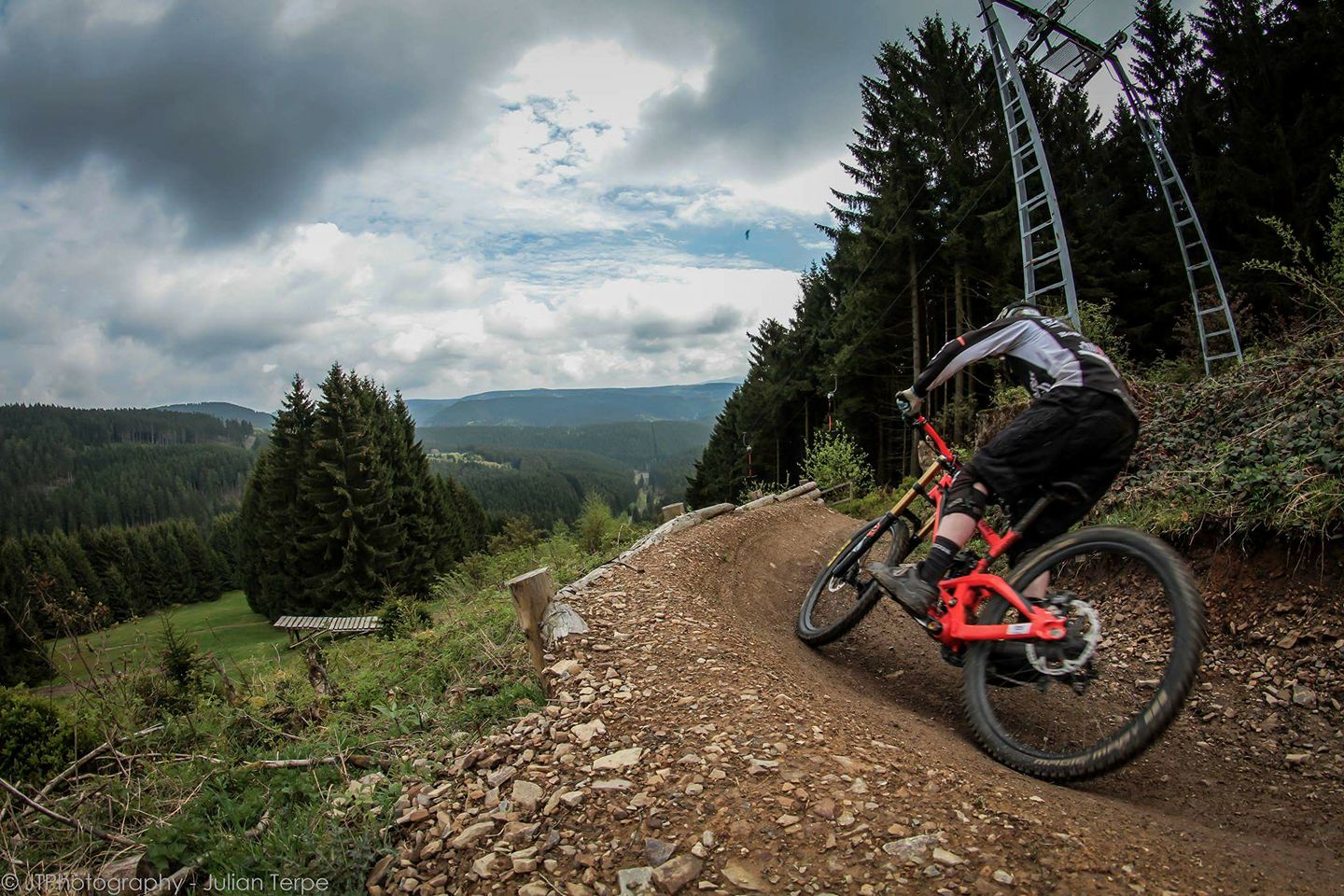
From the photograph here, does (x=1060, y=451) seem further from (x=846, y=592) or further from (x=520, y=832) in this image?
(x=520, y=832)

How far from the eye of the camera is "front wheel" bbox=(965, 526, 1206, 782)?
2613mm

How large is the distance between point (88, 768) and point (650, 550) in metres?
5.17

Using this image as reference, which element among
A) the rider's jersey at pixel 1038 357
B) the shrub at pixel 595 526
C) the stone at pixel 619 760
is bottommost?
the shrub at pixel 595 526

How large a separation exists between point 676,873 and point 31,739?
32.2 feet

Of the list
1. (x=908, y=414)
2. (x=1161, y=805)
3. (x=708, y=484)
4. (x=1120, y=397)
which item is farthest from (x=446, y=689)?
(x=708, y=484)

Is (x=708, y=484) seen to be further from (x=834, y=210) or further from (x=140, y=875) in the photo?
(x=140, y=875)

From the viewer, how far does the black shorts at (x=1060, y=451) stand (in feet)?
10.4

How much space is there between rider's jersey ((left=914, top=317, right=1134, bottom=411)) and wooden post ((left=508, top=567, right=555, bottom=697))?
308 cm

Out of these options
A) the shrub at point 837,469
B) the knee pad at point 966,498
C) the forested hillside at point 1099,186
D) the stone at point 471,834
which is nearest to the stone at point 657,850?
the stone at point 471,834

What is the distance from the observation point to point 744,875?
7.15ft

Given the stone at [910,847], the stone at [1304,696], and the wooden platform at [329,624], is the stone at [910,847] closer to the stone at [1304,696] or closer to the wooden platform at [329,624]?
the stone at [1304,696]

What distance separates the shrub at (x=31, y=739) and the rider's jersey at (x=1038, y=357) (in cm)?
1063

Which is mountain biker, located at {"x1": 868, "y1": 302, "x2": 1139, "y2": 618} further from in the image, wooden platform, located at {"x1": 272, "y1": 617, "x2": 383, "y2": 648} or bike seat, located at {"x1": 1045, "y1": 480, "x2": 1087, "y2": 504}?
wooden platform, located at {"x1": 272, "y1": 617, "x2": 383, "y2": 648}

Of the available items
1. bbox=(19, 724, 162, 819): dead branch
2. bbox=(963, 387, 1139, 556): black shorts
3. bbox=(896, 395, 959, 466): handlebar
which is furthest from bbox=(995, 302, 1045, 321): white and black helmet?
bbox=(19, 724, 162, 819): dead branch
